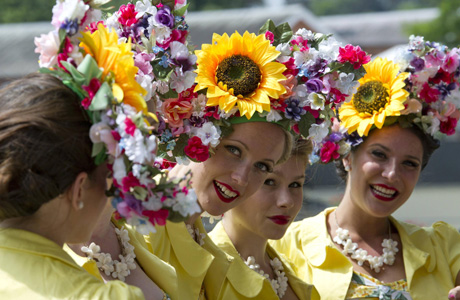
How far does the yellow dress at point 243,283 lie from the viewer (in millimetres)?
2975

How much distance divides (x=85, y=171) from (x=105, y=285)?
27cm

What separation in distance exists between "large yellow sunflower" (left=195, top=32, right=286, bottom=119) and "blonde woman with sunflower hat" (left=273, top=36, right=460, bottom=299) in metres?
0.93

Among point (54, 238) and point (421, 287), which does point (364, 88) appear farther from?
point (54, 238)

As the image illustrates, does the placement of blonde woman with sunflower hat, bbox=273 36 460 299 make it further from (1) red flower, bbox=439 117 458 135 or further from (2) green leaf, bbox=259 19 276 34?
(2) green leaf, bbox=259 19 276 34

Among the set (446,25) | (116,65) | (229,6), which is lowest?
(229,6)

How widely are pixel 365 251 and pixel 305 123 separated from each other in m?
0.95

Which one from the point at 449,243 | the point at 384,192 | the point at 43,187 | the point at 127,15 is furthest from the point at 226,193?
the point at 449,243

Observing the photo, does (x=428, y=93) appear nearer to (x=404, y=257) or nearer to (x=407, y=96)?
(x=407, y=96)

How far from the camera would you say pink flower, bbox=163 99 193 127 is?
2.82 meters

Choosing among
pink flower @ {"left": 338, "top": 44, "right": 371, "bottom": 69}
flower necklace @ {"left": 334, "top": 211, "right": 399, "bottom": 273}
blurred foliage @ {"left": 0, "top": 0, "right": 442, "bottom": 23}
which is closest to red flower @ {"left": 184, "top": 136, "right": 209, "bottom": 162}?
pink flower @ {"left": 338, "top": 44, "right": 371, "bottom": 69}

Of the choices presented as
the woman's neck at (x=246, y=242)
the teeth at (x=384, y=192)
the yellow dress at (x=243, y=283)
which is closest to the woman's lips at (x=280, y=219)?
the woman's neck at (x=246, y=242)

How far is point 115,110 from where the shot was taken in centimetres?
179

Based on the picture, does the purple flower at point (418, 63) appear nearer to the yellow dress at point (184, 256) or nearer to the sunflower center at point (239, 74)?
the sunflower center at point (239, 74)

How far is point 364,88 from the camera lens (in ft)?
12.2
